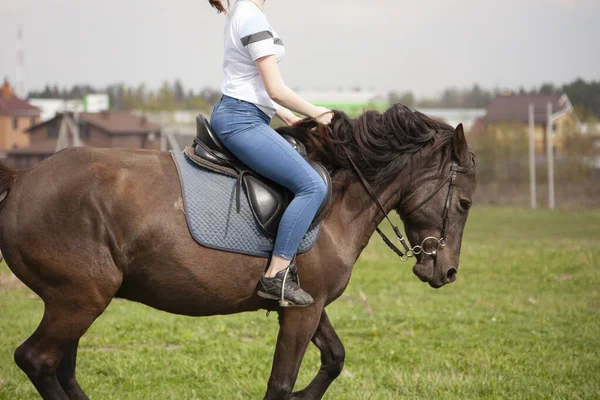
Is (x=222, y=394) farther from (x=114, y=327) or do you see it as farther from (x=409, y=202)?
(x=114, y=327)

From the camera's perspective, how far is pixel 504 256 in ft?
56.4

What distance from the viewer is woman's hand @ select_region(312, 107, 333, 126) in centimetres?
543

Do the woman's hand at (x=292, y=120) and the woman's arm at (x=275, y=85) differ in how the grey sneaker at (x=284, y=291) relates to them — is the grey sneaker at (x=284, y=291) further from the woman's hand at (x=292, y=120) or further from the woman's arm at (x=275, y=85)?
the woman's hand at (x=292, y=120)

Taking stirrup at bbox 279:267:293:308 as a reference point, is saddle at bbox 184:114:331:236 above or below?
above

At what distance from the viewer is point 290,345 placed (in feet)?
17.3

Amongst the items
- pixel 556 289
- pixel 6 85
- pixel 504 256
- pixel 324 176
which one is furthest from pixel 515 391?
pixel 6 85

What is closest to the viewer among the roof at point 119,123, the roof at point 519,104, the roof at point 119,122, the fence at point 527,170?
the fence at point 527,170

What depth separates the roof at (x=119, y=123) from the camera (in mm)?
66812

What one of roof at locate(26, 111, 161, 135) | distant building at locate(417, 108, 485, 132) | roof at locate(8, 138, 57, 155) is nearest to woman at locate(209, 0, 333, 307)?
roof at locate(26, 111, 161, 135)

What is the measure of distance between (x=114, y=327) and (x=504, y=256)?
32.8 ft

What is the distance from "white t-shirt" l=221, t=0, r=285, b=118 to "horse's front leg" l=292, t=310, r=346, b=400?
1.68 meters

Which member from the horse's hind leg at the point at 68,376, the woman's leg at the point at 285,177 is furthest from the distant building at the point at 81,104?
the woman's leg at the point at 285,177

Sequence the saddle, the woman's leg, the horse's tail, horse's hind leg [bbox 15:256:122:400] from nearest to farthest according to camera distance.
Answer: horse's hind leg [bbox 15:256:122:400]
the horse's tail
the woman's leg
the saddle

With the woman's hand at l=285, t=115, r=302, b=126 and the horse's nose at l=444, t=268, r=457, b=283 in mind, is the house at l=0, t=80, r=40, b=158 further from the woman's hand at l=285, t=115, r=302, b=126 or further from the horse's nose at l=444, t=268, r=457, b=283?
the horse's nose at l=444, t=268, r=457, b=283
